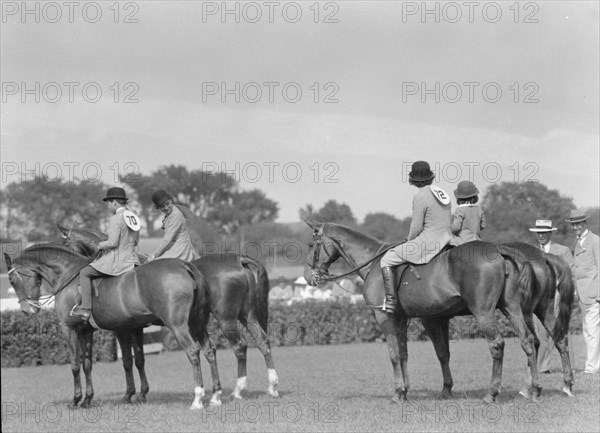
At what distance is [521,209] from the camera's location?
47.8m

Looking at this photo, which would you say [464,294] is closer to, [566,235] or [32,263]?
[32,263]

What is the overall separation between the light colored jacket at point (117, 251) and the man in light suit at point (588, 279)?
287 inches

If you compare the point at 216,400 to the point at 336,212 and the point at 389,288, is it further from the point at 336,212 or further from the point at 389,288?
the point at 336,212

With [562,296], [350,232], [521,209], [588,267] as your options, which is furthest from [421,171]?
[521,209]

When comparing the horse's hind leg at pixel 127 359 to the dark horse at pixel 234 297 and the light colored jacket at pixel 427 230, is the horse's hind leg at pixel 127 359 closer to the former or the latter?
the dark horse at pixel 234 297

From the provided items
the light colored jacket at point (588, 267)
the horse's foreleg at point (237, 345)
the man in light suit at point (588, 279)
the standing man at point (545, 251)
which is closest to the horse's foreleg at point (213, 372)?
the horse's foreleg at point (237, 345)

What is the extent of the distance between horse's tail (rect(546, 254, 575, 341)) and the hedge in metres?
10.4

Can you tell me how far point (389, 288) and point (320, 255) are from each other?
161 cm

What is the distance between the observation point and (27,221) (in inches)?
2419

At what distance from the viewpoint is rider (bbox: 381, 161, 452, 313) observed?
10.9m

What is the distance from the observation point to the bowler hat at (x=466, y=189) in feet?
37.7

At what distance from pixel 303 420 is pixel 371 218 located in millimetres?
66764

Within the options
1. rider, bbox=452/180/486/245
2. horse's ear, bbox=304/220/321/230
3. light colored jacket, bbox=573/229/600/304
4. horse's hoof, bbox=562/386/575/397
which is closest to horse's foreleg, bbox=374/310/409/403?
rider, bbox=452/180/486/245

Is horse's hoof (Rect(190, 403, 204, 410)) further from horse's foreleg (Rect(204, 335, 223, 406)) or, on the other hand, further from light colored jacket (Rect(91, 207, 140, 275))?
light colored jacket (Rect(91, 207, 140, 275))
